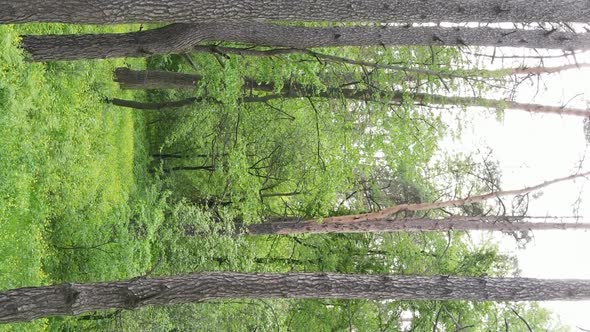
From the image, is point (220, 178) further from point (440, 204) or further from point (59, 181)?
point (59, 181)

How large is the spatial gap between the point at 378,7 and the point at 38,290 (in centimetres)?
513

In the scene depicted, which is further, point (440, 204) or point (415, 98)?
point (440, 204)

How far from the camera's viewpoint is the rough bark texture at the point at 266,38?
9.15m

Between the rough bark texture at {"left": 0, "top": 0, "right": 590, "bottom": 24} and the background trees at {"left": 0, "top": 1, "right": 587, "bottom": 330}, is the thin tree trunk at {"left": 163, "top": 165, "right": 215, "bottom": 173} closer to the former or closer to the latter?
the background trees at {"left": 0, "top": 1, "right": 587, "bottom": 330}

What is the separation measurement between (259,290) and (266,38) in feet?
13.5

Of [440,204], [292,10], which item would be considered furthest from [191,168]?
[292,10]

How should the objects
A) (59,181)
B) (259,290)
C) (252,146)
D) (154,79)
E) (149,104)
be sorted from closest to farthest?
(259,290) → (59,181) → (154,79) → (149,104) → (252,146)

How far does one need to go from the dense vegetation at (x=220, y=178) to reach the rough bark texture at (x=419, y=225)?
622mm

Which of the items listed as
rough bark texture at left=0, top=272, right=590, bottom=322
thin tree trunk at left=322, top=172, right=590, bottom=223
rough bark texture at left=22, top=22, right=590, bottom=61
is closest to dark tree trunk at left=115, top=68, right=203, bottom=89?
thin tree trunk at left=322, top=172, right=590, bottom=223

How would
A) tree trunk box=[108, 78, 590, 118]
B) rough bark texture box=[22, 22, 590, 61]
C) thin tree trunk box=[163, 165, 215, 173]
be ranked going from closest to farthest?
rough bark texture box=[22, 22, 590, 61] → tree trunk box=[108, 78, 590, 118] → thin tree trunk box=[163, 165, 215, 173]

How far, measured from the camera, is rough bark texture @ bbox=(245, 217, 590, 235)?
14969 mm

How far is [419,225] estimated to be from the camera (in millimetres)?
15617

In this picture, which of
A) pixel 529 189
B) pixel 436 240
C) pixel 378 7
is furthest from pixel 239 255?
pixel 378 7

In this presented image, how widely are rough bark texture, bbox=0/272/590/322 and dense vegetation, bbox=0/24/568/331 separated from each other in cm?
44
